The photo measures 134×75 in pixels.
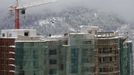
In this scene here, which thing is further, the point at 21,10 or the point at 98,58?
the point at 21,10

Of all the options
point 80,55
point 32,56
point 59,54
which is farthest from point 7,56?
point 80,55

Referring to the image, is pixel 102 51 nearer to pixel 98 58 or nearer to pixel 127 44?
pixel 98 58

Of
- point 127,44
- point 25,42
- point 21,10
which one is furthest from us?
point 21,10

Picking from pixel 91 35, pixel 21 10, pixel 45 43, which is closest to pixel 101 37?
pixel 91 35

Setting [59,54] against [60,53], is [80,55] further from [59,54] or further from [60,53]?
[59,54]

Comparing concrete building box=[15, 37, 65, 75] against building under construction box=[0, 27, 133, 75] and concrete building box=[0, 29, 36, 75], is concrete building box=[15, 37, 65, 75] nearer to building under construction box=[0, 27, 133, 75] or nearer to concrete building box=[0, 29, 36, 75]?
building under construction box=[0, 27, 133, 75]

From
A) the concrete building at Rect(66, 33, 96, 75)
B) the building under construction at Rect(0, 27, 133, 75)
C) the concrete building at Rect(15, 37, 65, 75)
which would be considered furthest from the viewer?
the concrete building at Rect(66, 33, 96, 75)

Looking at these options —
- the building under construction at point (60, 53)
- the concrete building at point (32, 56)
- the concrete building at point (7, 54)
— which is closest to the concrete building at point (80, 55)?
the building under construction at point (60, 53)

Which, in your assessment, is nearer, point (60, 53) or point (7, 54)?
point (7, 54)

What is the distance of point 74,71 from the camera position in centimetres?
10969

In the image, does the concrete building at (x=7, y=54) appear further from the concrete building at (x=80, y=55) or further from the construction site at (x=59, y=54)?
the concrete building at (x=80, y=55)

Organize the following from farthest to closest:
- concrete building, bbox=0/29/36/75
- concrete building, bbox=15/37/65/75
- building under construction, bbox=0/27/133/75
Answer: concrete building, bbox=0/29/36/75
building under construction, bbox=0/27/133/75
concrete building, bbox=15/37/65/75

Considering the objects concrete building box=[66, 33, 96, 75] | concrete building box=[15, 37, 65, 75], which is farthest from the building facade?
concrete building box=[66, 33, 96, 75]

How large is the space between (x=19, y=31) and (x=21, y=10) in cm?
2451
